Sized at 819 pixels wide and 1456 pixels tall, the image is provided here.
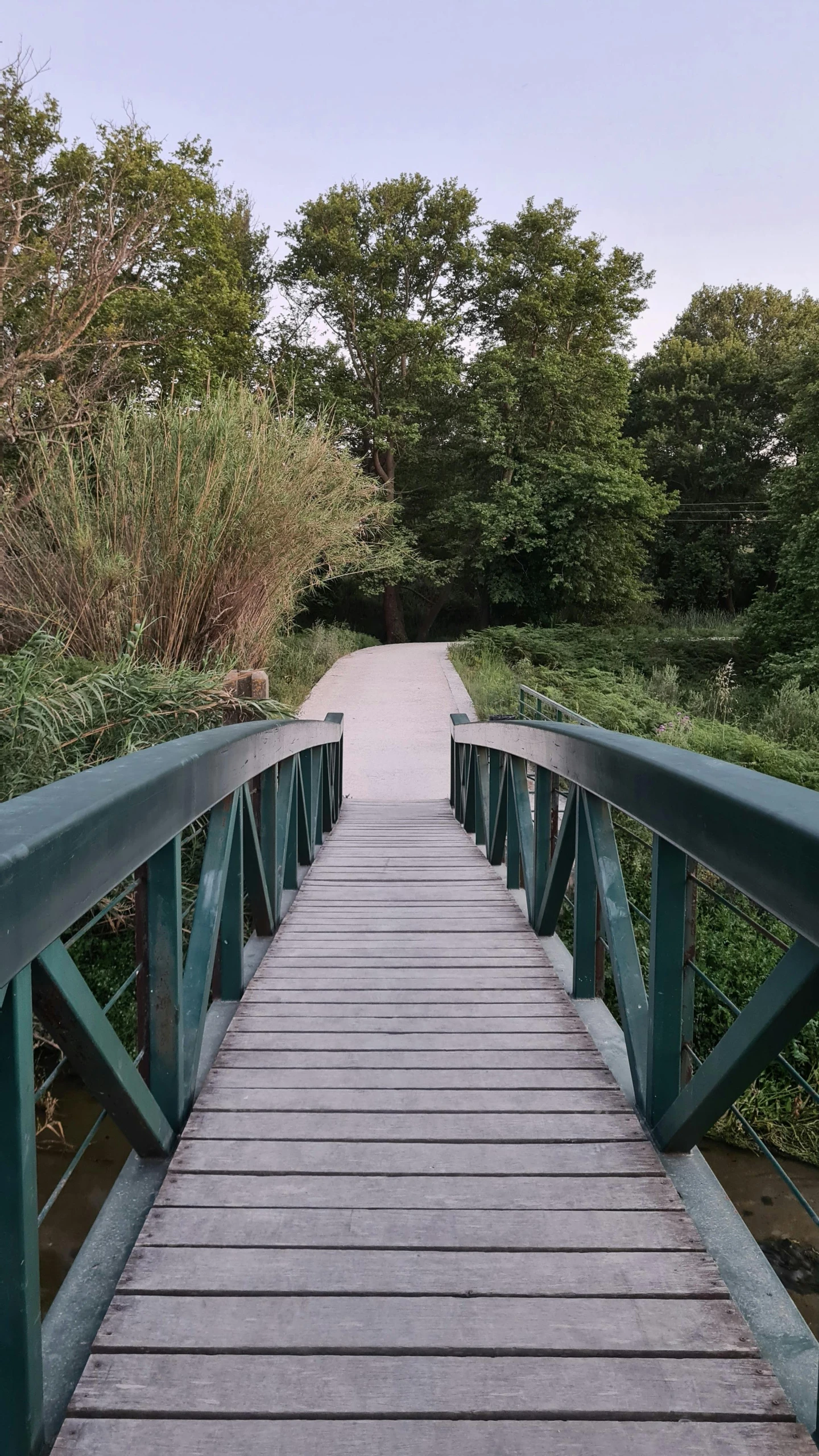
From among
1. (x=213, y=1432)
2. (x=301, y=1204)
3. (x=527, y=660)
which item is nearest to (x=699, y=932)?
(x=301, y=1204)

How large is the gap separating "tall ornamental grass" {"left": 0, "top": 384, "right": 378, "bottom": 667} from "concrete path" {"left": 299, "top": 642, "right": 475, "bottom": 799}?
236 cm

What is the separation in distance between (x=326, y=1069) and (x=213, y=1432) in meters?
1.00

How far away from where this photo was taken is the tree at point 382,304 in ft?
76.6

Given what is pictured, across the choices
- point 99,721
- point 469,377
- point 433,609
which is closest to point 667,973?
point 99,721

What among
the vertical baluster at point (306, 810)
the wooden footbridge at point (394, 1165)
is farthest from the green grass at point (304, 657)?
the wooden footbridge at point (394, 1165)

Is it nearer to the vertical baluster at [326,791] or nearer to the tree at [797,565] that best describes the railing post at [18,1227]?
the vertical baluster at [326,791]

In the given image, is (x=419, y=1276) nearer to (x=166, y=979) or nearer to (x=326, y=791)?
(x=166, y=979)

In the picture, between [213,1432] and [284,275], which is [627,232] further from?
[213,1432]

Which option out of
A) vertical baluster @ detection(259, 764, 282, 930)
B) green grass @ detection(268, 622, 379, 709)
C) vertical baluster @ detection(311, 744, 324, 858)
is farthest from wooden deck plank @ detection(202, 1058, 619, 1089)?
green grass @ detection(268, 622, 379, 709)

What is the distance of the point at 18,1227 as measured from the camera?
980 millimetres

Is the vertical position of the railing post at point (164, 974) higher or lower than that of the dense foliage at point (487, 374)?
lower

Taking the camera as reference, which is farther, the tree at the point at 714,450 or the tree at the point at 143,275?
the tree at the point at 714,450

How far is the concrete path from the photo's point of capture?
9570 mm

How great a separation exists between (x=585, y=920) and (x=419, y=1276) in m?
1.24
